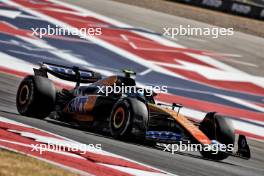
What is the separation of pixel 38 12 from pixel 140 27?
421 cm

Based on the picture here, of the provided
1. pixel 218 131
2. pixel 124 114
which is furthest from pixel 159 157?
pixel 218 131

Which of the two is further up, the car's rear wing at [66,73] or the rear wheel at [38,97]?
the car's rear wing at [66,73]

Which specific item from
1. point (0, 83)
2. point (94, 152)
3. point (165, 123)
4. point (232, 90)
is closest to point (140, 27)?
point (232, 90)

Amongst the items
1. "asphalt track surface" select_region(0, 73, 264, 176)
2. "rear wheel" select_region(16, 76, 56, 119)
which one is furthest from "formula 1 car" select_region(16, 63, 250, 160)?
"asphalt track surface" select_region(0, 73, 264, 176)

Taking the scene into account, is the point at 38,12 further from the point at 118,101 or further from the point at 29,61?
the point at 118,101

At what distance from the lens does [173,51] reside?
25.7m

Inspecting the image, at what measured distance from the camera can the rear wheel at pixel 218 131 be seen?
1195 centimetres

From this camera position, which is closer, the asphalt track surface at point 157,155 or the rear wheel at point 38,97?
the asphalt track surface at point 157,155

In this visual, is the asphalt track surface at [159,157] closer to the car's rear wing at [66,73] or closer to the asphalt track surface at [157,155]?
the asphalt track surface at [157,155]

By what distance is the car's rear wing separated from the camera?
13.7m

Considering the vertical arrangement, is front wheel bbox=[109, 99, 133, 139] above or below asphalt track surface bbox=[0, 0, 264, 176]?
above

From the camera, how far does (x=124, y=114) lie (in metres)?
11.3

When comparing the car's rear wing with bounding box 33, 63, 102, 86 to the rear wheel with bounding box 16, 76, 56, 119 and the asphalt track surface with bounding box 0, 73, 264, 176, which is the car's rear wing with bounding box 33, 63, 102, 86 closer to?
the rear wheel with bounding box 16, 76, 56, 119

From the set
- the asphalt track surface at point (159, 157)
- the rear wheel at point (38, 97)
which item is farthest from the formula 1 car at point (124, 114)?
the asphalt track surface at point (159, 157)
